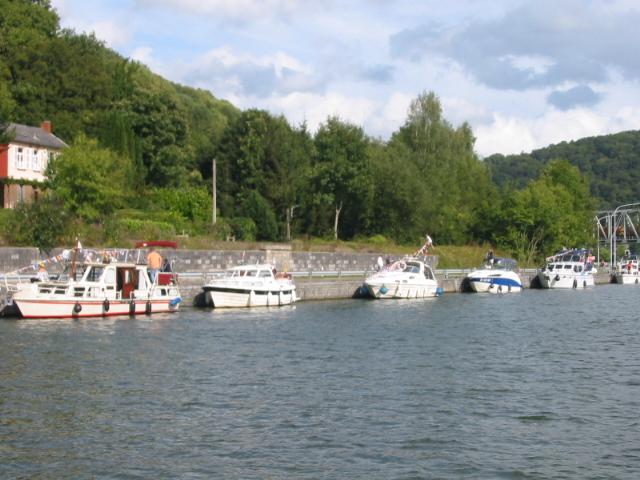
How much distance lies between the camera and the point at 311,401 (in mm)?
25516

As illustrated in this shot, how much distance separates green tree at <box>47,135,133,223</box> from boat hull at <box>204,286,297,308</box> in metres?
13.4

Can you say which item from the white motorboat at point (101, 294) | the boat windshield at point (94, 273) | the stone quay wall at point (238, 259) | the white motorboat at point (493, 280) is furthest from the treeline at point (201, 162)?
the boat windshield at point (94, 273)

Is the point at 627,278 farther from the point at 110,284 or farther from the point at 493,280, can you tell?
the point at 110,284

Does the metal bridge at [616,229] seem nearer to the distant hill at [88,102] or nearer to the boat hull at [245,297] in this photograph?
the distant hill at [88,102]

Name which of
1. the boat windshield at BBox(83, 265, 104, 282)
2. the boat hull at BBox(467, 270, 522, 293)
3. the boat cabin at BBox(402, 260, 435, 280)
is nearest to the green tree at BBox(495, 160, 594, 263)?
the boat hull at BBox(467, 270, 522, 293)

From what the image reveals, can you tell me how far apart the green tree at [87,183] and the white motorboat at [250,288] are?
37.1ft

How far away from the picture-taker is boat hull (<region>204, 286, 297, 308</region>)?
50688mm

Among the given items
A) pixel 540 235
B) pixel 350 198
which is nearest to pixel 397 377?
pixel 350 198

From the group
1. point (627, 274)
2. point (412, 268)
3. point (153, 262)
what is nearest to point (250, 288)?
point (153, 262)

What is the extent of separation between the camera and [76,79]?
3199 inches

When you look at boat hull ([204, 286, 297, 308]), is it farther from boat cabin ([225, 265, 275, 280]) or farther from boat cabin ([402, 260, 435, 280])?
boat cabin ([402, 260, 435, 280])

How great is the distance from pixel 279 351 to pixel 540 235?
73268 mm

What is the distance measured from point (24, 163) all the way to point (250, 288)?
2691 centimetres

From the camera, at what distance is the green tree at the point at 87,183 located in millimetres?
59875
